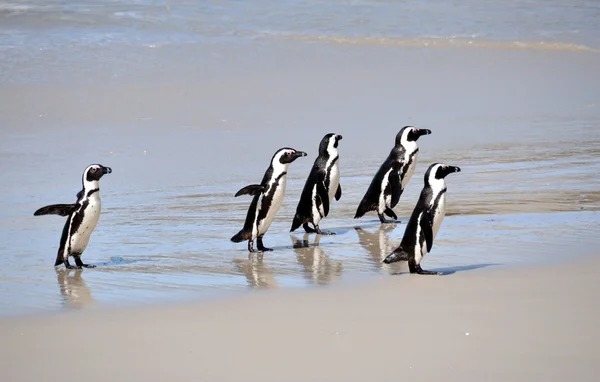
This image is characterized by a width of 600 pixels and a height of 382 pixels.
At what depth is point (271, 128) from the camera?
10.9m

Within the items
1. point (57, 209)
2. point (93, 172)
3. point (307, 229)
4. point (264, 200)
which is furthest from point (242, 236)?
point (57, 209)

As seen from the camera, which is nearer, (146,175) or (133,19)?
(146,175)

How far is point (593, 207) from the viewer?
6.90 m

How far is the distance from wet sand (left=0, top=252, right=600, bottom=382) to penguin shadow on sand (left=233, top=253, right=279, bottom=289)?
0.82ft

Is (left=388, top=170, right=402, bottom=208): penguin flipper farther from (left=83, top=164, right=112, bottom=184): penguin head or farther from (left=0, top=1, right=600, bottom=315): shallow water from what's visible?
(left=83, top=164, right=112, bottom=184): penguin head

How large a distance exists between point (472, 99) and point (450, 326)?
8.65m

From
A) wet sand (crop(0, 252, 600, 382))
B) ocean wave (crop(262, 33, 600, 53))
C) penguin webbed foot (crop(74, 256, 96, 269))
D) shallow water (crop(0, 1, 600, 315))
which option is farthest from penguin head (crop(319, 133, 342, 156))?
ocean wave (crop(262, 33, 600, 53))

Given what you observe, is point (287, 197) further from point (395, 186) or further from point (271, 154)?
point (271, 154)

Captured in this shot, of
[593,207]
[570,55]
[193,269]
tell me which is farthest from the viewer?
[570,55]

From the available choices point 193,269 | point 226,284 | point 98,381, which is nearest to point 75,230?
point 193,269

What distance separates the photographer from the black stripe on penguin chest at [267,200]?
21.1 ft

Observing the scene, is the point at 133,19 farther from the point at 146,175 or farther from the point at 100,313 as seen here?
the point at 100,313

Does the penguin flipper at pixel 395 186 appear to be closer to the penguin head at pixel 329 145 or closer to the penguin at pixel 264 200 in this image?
the penguin head at pixel 329 145

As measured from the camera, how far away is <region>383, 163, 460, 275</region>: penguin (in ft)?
17.7
